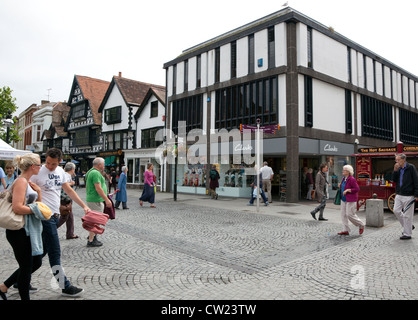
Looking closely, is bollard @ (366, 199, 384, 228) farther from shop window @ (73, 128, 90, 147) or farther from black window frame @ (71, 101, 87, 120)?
black window frame @ (71, 101, 87, 120)

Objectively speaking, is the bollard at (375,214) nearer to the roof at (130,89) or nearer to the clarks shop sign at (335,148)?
the clarks shop sign at (335,148)

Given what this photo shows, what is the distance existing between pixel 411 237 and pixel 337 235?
5.16 ft

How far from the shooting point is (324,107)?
18250mm

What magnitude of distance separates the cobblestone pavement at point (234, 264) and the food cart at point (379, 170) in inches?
164

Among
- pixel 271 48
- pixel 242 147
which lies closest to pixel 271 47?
pixel 271 48

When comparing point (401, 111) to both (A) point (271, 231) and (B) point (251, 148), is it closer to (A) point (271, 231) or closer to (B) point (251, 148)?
(B) point (251, 148)

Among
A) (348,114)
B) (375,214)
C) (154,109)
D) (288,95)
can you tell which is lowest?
(375,214)

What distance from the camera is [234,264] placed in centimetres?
530

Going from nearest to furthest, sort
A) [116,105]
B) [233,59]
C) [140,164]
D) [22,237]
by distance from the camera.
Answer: [22,237]
[233,59]
[140,164]
[116,105]

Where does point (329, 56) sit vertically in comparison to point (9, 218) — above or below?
above

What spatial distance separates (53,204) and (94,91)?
36.3 meters

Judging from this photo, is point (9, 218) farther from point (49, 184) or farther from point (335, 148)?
point (335, 148)

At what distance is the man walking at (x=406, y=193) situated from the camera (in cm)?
694

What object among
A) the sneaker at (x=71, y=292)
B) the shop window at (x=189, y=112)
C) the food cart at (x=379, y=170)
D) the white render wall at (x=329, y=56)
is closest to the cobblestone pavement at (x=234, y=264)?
the sneaker at (x=71, y=292)
